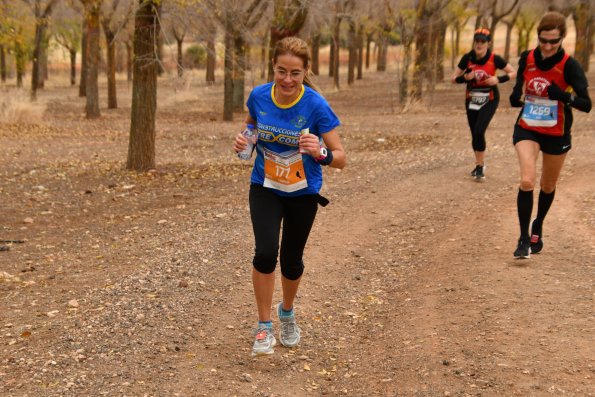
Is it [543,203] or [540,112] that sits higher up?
[540,112]

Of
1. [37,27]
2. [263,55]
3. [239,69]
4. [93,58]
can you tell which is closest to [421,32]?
[239,69]

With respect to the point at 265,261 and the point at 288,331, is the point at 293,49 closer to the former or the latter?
the point at 265,261

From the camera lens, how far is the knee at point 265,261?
434 centimetres

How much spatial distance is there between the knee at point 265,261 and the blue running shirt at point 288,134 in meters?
0.37

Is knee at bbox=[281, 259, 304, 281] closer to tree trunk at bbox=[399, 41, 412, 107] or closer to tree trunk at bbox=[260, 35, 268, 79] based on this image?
tree trunk at bbox=[399, 41, 412, 107]

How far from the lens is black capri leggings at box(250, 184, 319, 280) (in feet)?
14.2

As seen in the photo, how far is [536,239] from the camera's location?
661cm

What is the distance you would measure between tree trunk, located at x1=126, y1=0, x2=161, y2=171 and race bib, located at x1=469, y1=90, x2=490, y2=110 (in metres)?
4.53


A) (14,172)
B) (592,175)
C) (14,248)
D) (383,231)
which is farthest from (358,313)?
(14,172)

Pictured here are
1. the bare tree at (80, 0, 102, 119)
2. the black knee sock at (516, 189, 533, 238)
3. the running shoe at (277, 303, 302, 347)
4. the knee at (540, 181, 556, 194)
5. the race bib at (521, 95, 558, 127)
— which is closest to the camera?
the running shoe at (277, 303, 302, 347)

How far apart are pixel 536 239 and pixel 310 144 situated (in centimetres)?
339

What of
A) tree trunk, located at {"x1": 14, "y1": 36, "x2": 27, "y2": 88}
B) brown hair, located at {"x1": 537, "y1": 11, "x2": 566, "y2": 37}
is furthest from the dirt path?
tree trunk, located at {"x1": 14, "y1": 36, "x2": 27, "y2": 88}

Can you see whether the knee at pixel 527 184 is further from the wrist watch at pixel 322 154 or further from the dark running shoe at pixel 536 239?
the wrist watch at pixel 322 154

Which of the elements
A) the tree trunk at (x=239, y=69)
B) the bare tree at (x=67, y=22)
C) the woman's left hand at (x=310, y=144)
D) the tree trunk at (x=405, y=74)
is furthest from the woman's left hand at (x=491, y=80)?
the bare tree at (x=67, y=22)
